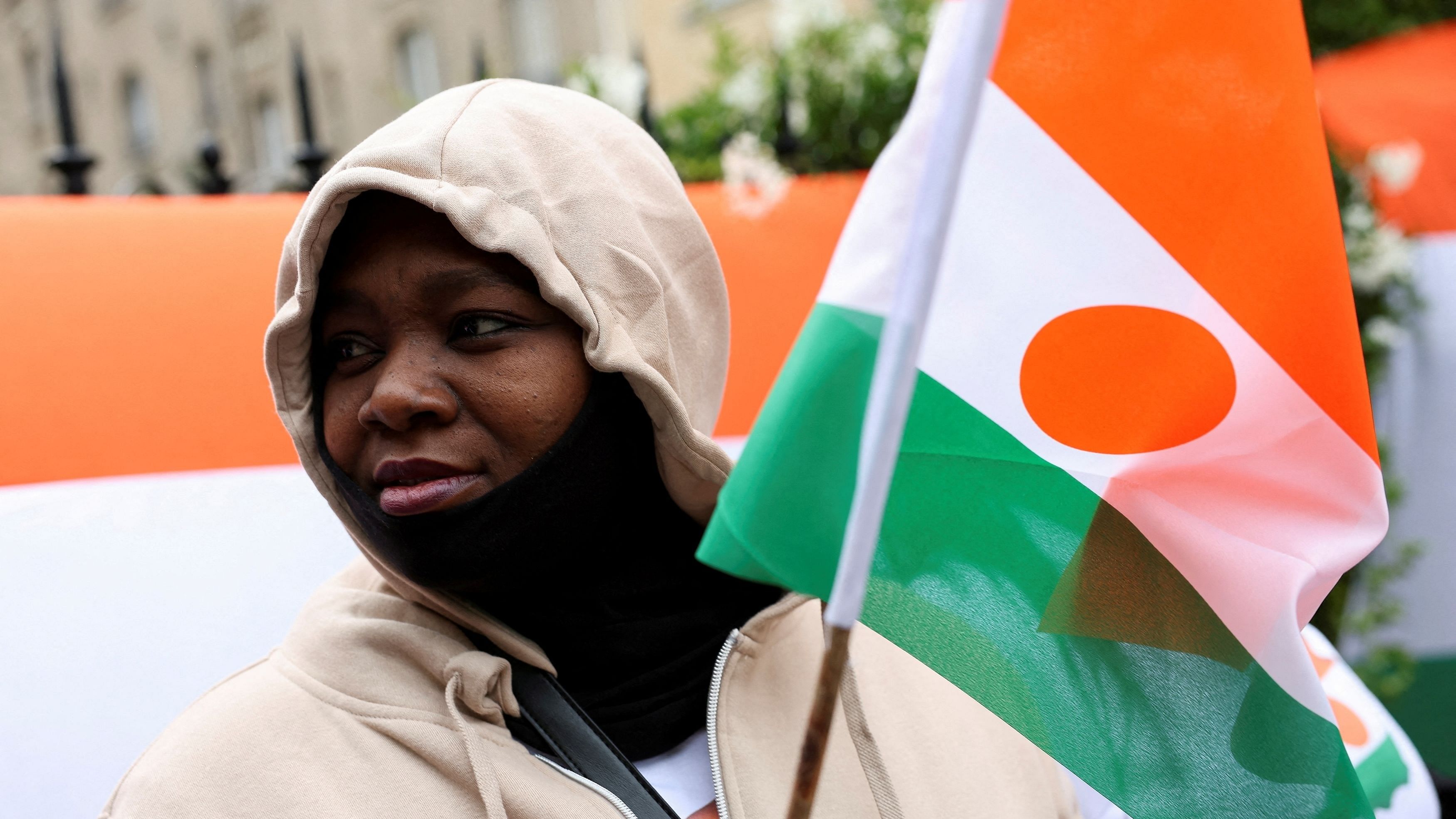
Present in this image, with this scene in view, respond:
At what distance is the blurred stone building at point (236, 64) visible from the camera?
21391 millimetres

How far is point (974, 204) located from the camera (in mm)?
1329

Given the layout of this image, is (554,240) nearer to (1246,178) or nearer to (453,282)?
(453,282)

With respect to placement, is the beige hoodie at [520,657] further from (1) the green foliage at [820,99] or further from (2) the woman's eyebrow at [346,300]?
(1) the green foliage at [820,99]

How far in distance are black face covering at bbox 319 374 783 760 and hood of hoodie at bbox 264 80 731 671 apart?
0.04 m

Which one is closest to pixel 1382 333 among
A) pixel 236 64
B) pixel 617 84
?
pixel 617 84

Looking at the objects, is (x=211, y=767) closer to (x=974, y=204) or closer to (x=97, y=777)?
(x=97, y=777)

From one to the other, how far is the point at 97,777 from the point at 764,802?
44.3 inches

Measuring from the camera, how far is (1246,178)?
1.41 m

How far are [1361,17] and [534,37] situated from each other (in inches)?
682

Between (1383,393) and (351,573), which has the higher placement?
(351,573)

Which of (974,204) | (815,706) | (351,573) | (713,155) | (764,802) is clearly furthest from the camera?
(713,155)

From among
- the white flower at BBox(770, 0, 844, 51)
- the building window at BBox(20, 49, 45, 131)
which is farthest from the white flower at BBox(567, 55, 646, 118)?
the building window at BBox(20, 49, 45, 131)

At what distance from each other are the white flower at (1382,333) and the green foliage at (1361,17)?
2059 millimetres

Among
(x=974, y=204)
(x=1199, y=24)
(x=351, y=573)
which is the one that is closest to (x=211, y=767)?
(x=351, y=573)
